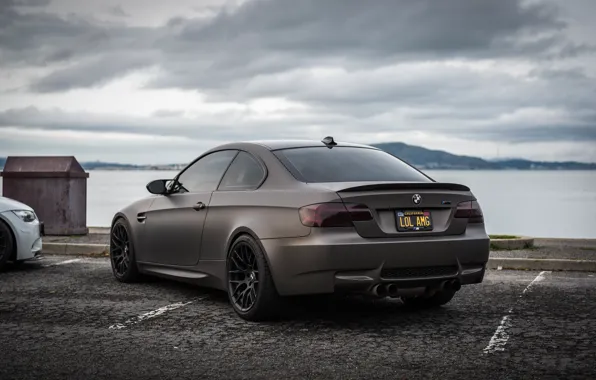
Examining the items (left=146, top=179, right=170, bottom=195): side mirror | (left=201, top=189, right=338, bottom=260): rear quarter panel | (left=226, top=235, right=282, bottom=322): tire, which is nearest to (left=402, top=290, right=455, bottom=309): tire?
(left=226, top=235, right=282, bottom=322): tire

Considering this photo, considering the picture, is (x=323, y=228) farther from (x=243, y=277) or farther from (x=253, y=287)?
(x=243, y=277)

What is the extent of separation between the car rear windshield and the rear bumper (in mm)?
681

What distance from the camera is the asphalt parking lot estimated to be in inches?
201

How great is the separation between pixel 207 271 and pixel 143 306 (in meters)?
0.70

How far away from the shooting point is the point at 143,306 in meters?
7.54

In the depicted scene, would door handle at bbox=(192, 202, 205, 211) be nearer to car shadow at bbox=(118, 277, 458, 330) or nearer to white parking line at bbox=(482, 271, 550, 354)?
car shadow at bbox=(118, 277, 458, 330)

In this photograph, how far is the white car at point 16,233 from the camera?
10.1 meters

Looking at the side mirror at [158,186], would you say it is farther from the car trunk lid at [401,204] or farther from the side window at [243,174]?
the car trunk lid at [401,204]

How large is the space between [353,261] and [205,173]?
2312mm

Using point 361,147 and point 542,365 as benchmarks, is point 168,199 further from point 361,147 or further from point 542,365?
point 542,365

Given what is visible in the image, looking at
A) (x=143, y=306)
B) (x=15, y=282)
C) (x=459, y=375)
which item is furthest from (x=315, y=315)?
(x=15, y=282)

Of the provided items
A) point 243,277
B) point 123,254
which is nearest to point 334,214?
point 243,277

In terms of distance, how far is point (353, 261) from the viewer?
612cm

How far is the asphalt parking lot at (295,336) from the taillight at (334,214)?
0.85m
